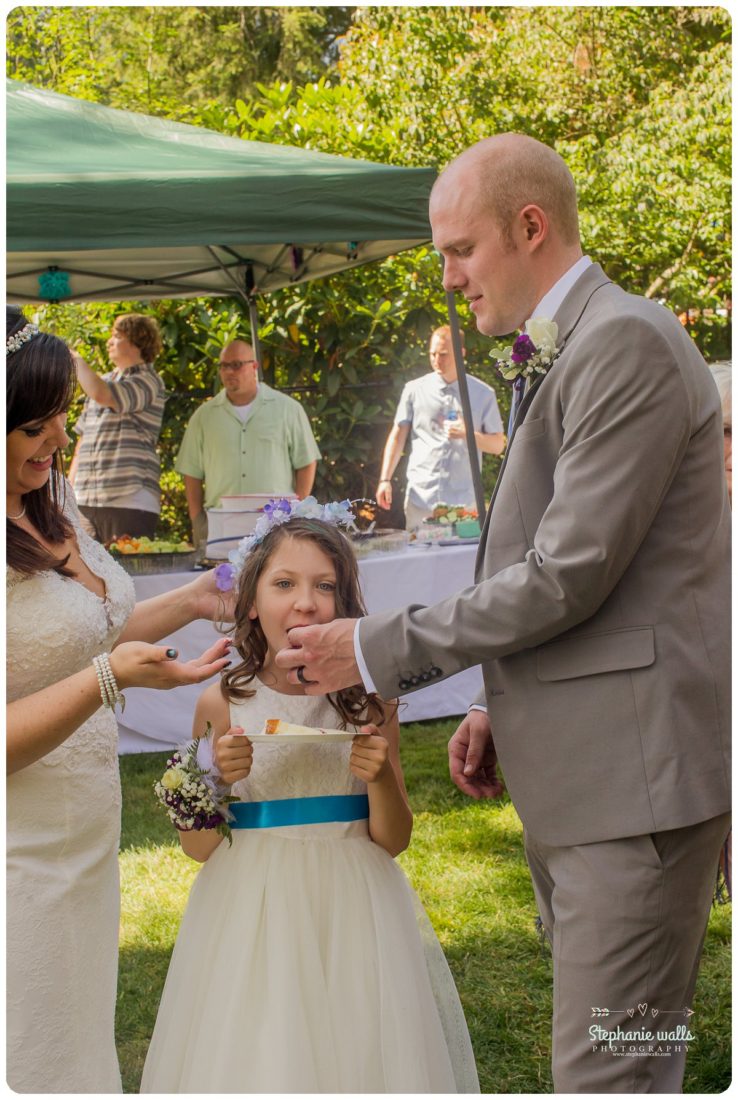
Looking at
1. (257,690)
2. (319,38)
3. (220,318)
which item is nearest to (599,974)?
(257,690)

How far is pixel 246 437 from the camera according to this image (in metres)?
7.81

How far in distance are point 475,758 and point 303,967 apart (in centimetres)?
61

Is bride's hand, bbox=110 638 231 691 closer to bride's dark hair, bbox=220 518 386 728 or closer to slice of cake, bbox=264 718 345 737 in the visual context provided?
slice of cake, bbox=264 718 345 737

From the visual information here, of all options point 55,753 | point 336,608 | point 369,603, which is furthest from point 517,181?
point 369,603

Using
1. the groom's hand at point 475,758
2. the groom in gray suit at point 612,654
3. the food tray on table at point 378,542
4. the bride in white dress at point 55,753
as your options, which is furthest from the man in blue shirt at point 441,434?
the groom in gray suit at point 612,654

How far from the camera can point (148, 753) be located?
264 inches

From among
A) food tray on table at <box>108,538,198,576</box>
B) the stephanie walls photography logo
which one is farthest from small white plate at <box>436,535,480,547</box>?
the stephanie walls photography logo

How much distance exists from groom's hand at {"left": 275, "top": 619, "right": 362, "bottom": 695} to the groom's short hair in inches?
34.7

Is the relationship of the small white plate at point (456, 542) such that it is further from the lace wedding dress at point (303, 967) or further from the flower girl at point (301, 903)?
the lace wedding dress at point (303, 967)

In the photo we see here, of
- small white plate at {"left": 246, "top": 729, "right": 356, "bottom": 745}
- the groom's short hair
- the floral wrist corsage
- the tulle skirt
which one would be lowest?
the tulle skirt

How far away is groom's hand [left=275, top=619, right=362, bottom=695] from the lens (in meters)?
2.30

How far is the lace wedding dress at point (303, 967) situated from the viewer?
8.21 feet

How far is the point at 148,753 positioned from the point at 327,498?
474 cm

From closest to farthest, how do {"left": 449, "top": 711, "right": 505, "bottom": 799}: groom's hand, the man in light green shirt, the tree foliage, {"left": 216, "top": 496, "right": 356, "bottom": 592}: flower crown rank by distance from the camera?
1. {"left": 449, "top": 711, "right": 505, "bottom": 799}: groom's hand
2. {"left": 216, "top": 496, "right": 356, "bottom": 592}: flower crown
3. the man in light green shirt
4. the tree foliage
